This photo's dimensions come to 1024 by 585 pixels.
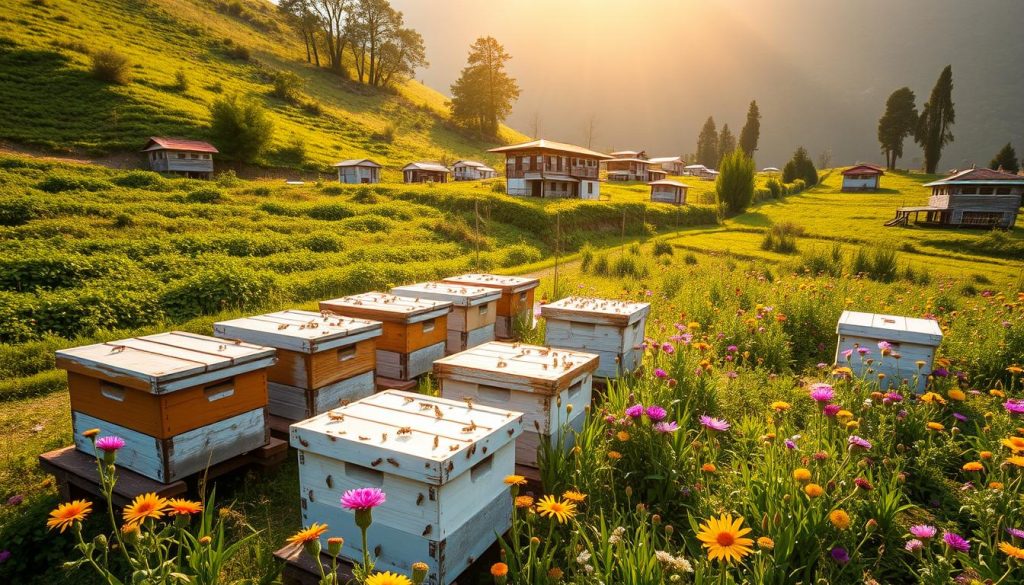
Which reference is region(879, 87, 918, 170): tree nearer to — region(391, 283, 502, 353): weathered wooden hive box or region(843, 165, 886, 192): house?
region(843, 165, 886, 192): house

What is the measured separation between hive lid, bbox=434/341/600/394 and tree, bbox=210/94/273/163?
4513cm

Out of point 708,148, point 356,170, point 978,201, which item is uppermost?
point 708,148

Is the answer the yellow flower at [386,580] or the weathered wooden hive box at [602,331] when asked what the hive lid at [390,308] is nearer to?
the weathered wooden hive box at [602,331]

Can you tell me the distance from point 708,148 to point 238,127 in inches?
3726

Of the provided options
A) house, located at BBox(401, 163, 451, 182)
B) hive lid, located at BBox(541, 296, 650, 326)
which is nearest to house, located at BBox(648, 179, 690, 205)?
house, located at BBox(401, 163, 451, 182)

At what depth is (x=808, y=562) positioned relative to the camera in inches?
130

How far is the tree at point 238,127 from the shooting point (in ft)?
138

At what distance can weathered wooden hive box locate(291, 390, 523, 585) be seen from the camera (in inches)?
123

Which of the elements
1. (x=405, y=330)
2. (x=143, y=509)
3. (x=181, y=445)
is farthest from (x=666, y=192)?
(x=143, y=509)

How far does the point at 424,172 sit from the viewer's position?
5334cm

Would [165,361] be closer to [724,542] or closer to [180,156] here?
[724,542]

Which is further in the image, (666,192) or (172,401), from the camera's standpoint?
(666,192)

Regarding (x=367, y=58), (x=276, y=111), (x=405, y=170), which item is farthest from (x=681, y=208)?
(x=367, y=58)

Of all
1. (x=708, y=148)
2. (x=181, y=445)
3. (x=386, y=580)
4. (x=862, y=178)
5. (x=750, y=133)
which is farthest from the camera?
(x=708, y=148)
